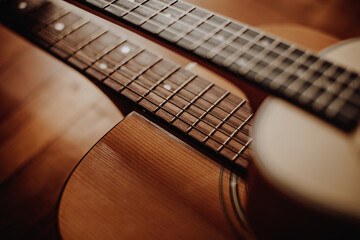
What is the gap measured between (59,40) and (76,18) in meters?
0.12

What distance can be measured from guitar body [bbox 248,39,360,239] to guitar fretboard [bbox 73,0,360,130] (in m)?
0.03

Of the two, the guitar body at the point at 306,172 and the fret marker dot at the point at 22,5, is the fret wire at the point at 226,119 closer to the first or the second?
the guitar body at the point at 306,172

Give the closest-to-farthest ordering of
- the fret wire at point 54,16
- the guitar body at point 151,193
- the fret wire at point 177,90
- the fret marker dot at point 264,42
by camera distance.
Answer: the fret marker dot at point 264,42
the guitar body at point 151,193
the fret wire at point 177,90
the fret wire at point 54,16

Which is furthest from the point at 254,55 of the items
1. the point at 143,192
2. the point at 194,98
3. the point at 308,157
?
the point at 143,192

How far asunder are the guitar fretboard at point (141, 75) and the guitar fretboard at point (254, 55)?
0.81 ft

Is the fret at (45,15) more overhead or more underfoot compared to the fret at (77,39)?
more overhead

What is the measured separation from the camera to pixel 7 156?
2.99ft

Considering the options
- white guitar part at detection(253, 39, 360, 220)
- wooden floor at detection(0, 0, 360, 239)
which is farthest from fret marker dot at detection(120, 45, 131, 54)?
white guitar part at detection(253, 39, 360, 220)

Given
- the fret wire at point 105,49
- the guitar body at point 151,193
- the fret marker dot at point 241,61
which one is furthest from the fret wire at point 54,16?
the fret marker dot at point 241,61

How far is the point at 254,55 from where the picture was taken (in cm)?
45

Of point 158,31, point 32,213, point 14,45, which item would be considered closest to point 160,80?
point 158,31

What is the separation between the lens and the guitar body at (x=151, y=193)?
596 mm

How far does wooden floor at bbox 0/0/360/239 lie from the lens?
2.55ft

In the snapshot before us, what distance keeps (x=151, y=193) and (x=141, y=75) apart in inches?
12.7
